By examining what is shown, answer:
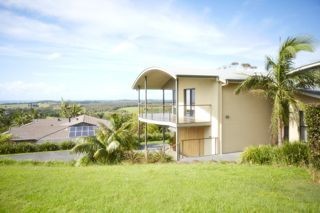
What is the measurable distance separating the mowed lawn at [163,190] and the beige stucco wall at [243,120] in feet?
22.0

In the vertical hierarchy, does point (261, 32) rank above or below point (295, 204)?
above

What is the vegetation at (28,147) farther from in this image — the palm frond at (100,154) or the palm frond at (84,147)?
the palm frond at (100,154)

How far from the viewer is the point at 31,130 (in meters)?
42.1

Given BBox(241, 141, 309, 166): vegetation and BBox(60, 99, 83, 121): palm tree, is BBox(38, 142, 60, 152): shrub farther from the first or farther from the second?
BBox(60, 99, 83, 121): palm tree

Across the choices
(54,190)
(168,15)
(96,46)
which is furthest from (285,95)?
(96,46)

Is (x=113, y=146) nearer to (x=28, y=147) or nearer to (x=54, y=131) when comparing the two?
(x=28, y=147)

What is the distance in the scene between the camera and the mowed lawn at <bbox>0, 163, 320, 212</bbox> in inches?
262

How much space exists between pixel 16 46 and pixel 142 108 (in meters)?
11.5

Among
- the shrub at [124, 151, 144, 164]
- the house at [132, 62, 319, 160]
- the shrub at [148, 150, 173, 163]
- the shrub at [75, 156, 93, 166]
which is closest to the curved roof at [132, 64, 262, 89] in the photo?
the house at [132, 62, 319, 160]

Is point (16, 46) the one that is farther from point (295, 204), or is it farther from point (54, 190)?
point (295, 204)

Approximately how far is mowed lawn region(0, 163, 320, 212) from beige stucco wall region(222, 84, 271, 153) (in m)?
6.71

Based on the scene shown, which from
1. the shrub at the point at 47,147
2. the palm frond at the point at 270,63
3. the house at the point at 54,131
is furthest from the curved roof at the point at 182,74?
the house at the point at 54,131

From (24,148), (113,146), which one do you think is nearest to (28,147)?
(24,148)

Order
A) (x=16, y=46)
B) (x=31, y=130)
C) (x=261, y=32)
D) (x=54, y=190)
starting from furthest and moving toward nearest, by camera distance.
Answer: (x=31, y=130) < (x=261, y=32) < (x=16, y=46) < (x=54, y=190)
